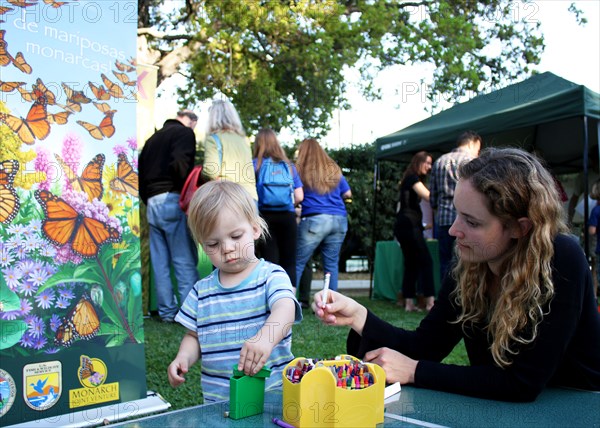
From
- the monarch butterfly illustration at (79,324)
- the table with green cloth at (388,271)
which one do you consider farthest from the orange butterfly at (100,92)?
the table with green cloth at (388,271)

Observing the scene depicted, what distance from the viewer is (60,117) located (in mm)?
2189

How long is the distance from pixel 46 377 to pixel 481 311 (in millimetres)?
1700

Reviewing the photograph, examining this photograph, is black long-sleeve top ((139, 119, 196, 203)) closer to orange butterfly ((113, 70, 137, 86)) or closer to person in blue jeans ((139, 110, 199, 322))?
person in blue jeans ((139, 110, 199, 322))

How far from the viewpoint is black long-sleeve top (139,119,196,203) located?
4.20m

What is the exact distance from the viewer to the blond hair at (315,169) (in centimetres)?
497

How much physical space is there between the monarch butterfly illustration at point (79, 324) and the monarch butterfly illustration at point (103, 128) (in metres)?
0.66

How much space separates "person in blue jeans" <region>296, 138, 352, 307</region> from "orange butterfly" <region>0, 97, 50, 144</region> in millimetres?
3033

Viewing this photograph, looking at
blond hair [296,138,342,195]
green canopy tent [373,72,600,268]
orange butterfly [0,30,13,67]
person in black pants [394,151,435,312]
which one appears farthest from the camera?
person in black pants [394,151,435,312]

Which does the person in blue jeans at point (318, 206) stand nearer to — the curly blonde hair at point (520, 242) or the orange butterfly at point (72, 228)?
the orange butterfly at point (72, 228)

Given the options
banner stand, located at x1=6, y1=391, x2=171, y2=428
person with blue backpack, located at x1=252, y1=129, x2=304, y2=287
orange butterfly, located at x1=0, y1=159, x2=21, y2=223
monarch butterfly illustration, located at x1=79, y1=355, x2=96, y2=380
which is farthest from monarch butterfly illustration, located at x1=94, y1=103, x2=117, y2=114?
person with blue backpack, located at x1=252, y1=129, x2=304, y2=287

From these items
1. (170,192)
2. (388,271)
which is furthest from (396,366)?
(388,271)

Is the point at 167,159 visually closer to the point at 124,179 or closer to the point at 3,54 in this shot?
the point at 124,179

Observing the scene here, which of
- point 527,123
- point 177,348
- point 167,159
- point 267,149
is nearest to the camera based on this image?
point 177,348

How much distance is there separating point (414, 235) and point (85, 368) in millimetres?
3843
